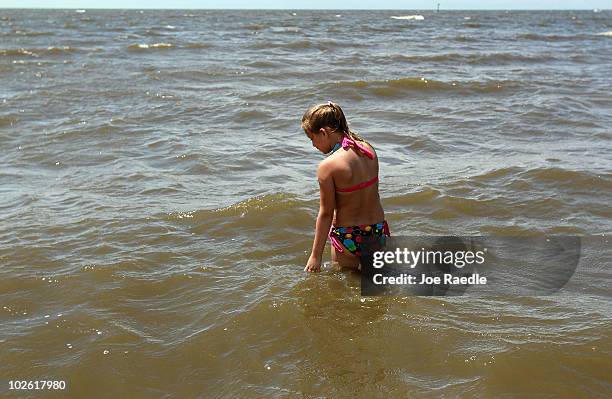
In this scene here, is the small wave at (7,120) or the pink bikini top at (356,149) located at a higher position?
the pink bikini top at (356,149)

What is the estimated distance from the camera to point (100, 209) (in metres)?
6.04

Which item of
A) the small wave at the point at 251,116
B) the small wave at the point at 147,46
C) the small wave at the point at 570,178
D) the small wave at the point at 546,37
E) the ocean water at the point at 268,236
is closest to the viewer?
the ocean water at the point at 268,236

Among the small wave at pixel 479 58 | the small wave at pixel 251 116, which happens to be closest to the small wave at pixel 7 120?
the small wave at pixel 251 116

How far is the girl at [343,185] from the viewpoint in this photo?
4043mm

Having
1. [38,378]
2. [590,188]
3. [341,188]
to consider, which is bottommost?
[38,378]

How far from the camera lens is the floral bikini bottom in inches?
170

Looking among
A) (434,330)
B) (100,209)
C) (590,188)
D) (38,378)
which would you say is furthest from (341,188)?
(590,188)

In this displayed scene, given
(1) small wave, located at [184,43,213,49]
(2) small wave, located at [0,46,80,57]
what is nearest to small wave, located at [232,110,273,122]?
(2) small wave, located at [0,46,80,57]

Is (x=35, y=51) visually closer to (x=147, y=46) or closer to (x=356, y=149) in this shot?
(x=147, y=46)

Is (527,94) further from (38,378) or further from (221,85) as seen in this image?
(38,378)

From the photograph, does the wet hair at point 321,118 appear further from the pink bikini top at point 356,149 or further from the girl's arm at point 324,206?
the girl's arm at point 324,206

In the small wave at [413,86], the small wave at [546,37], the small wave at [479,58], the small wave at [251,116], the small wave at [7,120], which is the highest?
the small wave at [546,37]

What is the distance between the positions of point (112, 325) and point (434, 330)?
1905 mm

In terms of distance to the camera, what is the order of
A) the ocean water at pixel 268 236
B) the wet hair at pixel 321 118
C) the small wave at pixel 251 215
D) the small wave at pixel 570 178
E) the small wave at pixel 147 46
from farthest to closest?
the small wave at pixel 147 46, the small wave at pixel 570 178, the small wave at pixel 251 215, the wet hair at pixel 321 118, the ocean water at pixel 268 236
